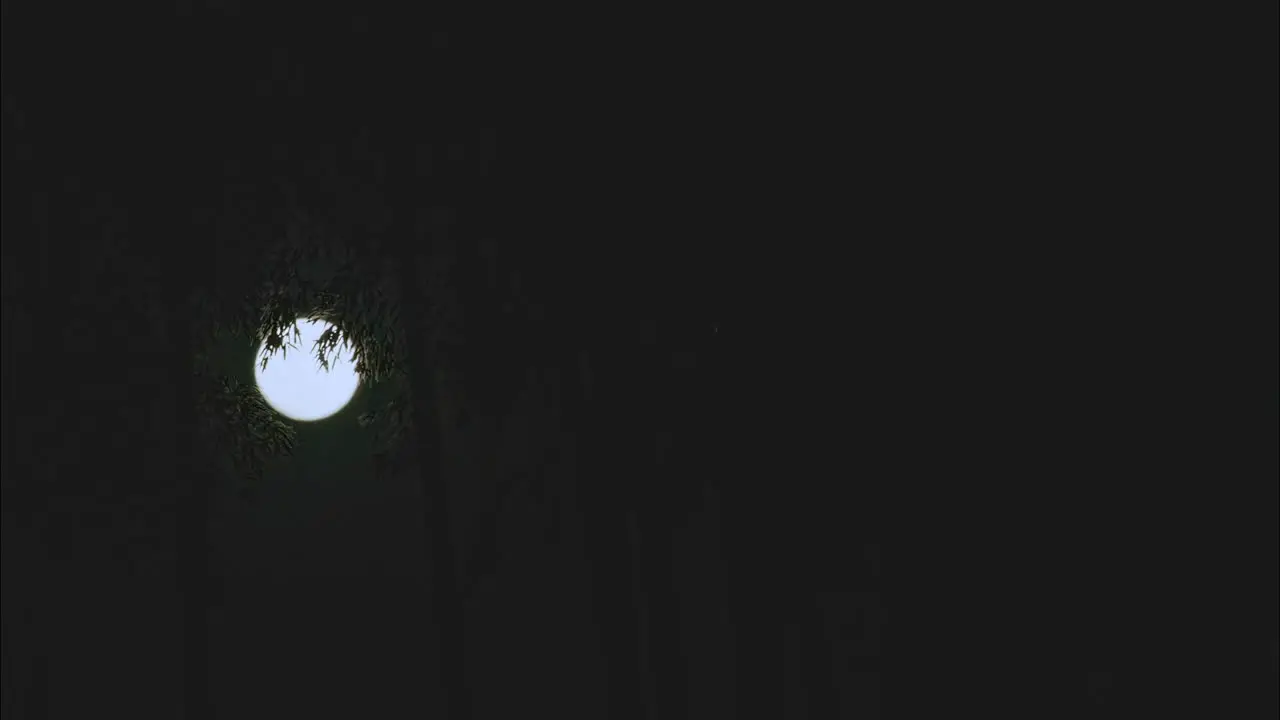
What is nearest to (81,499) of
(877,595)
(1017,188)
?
(877,595)

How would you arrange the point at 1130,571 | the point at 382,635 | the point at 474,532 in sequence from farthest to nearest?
the point at 382,635
the point at 474,532
the point at 1130,571

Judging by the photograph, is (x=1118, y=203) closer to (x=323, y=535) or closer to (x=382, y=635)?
(x=382, y=635)

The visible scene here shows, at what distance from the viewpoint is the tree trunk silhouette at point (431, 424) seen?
353 cm

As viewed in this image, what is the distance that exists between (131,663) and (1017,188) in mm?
4126

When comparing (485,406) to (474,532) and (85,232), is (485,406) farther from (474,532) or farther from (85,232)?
(85,232)

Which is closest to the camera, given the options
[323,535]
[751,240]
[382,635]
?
[751,240]

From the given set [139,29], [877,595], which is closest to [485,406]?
[877,595]

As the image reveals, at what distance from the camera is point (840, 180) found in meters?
3.55

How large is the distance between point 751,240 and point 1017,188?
3.49 ft

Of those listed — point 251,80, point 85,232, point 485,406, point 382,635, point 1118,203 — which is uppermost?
point 251,80

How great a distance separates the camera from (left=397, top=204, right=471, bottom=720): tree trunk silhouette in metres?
3.53

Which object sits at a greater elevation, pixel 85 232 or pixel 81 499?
pixel 85 232

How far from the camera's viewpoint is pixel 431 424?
3.54 metres

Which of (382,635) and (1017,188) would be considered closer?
(1017,188)
